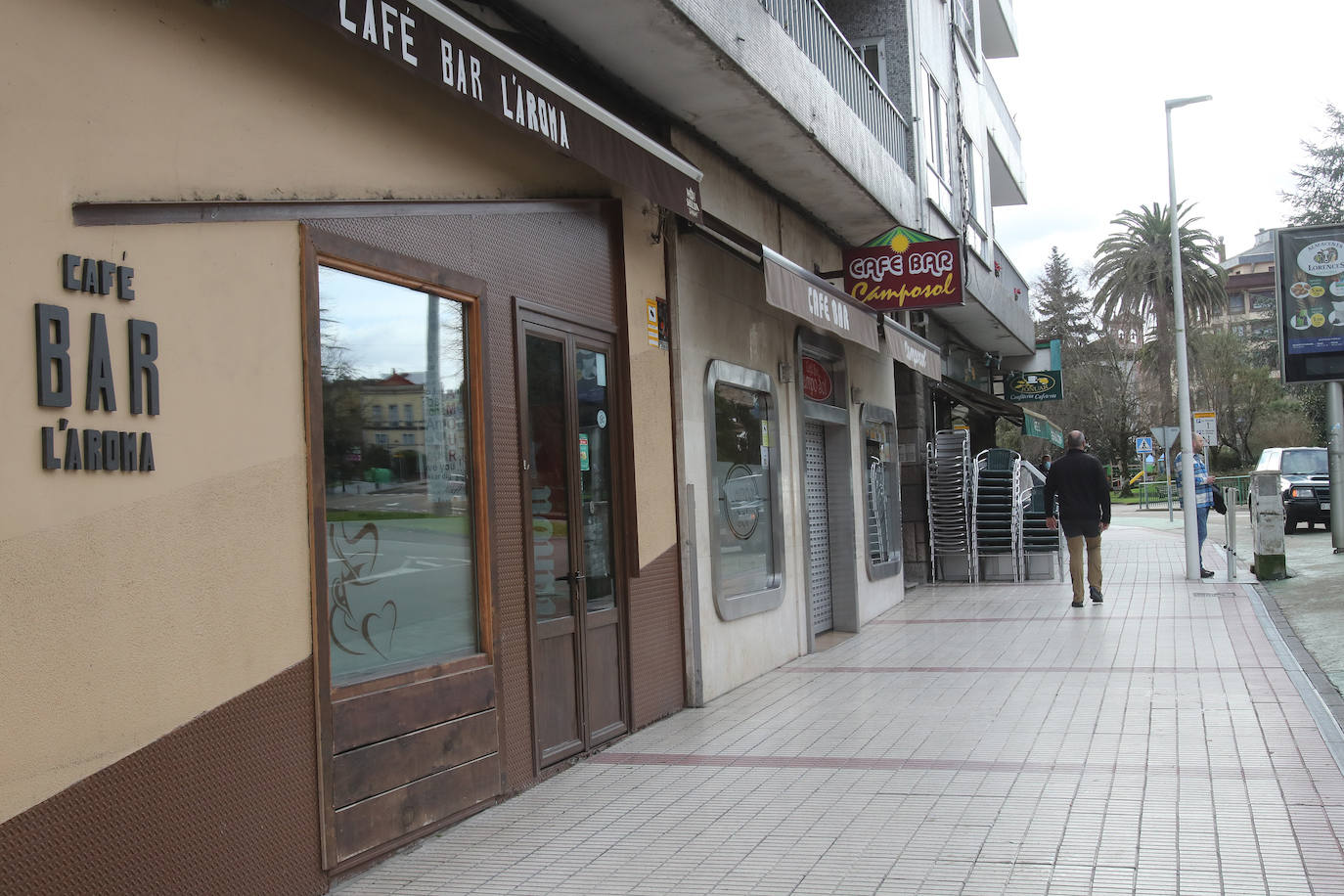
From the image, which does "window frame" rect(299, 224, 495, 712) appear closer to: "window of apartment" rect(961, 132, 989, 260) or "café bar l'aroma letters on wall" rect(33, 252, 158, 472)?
A: "café bar l'aroma letters on wall" rect(33, 252, 158, 472)

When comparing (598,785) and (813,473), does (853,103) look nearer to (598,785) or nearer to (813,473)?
(813,473)

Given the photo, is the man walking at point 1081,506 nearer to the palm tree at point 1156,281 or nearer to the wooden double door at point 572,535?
the wooden double door at point 572,535

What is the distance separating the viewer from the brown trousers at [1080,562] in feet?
43.1

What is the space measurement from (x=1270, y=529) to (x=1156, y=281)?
34550 mm

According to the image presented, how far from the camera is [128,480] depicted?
3.86 meters

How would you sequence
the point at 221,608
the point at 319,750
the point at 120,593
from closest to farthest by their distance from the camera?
the point at 120,593
the point at 221,608
the point at 319,750

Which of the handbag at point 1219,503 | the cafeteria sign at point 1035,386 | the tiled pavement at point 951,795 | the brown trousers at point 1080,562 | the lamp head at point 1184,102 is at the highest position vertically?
the lamp head at point 1184,102

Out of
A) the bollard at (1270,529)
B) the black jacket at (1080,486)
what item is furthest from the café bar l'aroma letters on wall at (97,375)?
the bollard at (1270,529)

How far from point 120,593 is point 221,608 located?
1.52 feet

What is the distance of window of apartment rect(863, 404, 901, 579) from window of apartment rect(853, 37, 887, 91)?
4474 mm

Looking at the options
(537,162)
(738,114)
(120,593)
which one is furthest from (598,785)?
(738,114)

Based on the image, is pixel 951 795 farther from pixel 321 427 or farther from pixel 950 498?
pixel 950 498

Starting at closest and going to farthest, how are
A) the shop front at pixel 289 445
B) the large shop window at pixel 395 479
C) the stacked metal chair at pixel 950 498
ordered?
the shop front at pixel 289 445, the large shop window at pixel 395 479, the stacked metal chair at pixel 950 498

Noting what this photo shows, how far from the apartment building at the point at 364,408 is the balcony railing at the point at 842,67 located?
1.29ft
